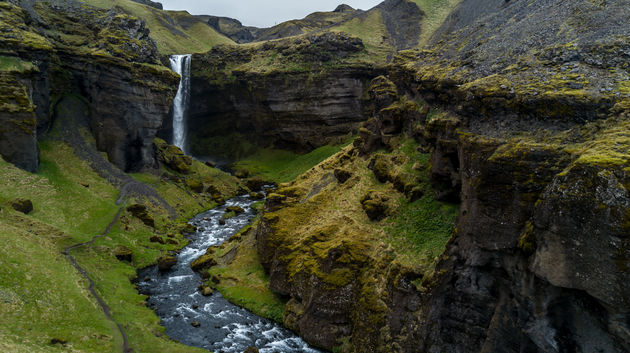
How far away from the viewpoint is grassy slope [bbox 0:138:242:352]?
92.3 feet

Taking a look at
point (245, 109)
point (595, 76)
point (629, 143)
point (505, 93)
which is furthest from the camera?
point (245, 109)

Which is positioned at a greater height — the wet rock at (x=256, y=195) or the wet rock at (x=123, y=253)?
the wet rock at (x=123, y=253)

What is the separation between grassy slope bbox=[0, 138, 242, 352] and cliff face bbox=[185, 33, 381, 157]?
52.4 metres

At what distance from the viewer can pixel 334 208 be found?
41562 mm

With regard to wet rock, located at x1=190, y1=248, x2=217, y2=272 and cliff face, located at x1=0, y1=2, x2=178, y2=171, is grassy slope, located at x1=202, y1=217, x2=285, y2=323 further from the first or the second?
cliff face, located at x1=0, y1=2, x2=178, y2=171

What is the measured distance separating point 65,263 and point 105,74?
44965mm

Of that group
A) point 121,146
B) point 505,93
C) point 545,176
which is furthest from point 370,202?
point 121,146

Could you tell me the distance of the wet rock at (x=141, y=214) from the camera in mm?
58688

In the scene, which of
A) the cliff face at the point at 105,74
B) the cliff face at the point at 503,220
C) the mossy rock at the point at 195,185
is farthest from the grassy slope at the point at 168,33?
the cliff face at the point at 503,220

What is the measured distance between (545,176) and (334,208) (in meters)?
23.9

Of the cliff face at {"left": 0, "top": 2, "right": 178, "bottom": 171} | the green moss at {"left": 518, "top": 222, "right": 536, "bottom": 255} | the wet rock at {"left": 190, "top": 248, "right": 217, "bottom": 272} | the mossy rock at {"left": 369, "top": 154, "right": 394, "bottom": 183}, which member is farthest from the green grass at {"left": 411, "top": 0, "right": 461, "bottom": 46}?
the green moss at {"left": 518, "top": 222, "right": 536, "bottom": 255}

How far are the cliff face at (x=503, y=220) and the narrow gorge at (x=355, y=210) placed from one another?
0.12 meters

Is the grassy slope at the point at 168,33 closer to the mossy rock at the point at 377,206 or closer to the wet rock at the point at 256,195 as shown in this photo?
the wet rock at the point at 256,195

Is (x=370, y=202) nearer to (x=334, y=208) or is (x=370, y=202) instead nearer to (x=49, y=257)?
(x=334, y=208)
